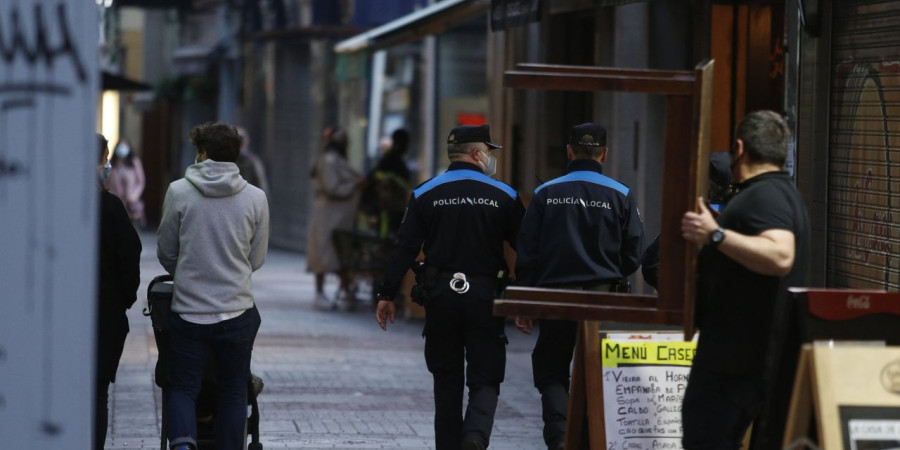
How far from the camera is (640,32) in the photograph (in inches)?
554

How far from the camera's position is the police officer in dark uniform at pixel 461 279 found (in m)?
7.99

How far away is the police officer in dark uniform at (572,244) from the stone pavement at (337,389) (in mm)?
1209

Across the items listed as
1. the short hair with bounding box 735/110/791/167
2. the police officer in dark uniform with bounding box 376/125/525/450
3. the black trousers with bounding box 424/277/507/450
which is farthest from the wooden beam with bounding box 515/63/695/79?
the black trousers with bounding box 424/277/507/450

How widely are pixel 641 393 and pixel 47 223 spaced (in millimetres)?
3464

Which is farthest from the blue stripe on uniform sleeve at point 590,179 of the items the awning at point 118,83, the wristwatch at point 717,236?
the awning at point 118,83

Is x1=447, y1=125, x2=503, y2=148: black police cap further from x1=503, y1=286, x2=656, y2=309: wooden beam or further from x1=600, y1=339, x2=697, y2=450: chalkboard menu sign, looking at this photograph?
x1=503, y1=286, x2=656, y2=309: wooden beam

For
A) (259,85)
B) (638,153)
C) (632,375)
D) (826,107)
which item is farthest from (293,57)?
(632,375)

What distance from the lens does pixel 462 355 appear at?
8.09 metres

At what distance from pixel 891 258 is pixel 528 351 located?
5459mm

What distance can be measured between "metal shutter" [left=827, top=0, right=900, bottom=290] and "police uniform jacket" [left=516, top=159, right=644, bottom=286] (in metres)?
1.81

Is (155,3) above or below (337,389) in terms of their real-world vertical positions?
above

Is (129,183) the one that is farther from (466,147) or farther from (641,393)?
(641,393)

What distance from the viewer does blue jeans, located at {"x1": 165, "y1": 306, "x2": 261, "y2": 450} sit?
294 inches

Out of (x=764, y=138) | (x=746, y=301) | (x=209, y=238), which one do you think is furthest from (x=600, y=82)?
(x=209, y=238)
